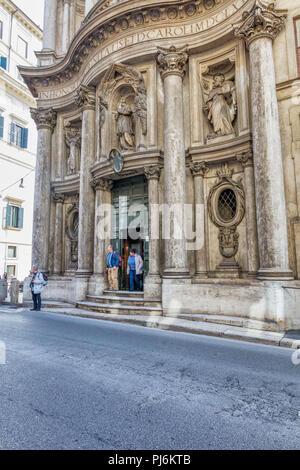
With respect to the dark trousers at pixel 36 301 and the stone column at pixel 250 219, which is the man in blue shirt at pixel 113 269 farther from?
the stone column at pixel 250 219

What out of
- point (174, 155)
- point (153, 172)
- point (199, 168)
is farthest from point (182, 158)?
point (153, 172)

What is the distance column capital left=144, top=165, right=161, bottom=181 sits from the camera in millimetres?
12242

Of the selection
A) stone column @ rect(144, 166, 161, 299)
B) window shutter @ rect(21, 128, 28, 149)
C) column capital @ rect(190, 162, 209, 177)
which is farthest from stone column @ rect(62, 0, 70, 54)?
column capital @ rect(190, 162, 209, 177)

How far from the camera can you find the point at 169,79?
12.0m

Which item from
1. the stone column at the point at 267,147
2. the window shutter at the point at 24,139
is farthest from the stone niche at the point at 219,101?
the window shutter at the point at 24,139

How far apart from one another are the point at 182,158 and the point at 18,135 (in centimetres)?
2107

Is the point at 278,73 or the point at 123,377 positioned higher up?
the point at 278,73

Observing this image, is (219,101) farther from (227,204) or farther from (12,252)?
(12,252)

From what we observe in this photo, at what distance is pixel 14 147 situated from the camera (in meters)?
26.8

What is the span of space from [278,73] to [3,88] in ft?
78.5

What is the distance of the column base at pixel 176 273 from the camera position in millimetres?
10680
